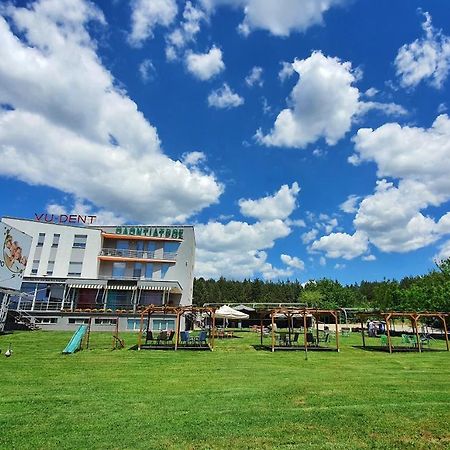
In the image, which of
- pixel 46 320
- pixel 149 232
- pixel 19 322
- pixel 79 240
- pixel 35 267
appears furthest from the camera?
pixel 149 232

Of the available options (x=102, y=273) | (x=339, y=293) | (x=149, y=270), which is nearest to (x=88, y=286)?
(x=102, y=273)

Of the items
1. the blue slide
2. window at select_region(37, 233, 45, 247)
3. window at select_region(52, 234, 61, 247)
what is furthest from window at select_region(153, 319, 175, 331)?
window at select_region(37, 233, 45, 247)

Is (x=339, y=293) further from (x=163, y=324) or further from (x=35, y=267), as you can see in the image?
(x=35, y=267)

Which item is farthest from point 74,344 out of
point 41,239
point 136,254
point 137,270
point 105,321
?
point 41,239

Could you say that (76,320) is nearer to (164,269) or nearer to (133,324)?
(133,324)

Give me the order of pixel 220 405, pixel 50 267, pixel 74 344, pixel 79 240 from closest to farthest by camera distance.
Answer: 1. pixel 220 405
2. pixel 74 344
3. pixel 50 267
4. pixel 79 240

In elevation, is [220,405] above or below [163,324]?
below

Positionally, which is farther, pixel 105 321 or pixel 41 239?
pixel 41 239

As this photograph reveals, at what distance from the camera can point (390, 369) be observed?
1460 centimetres

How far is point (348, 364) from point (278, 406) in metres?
8.36

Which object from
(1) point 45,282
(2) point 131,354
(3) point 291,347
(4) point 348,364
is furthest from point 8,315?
(4) point 348,364

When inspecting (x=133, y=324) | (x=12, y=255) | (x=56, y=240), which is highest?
(x=56, y=240)

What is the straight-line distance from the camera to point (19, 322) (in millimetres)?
34719

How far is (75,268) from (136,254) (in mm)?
7399
